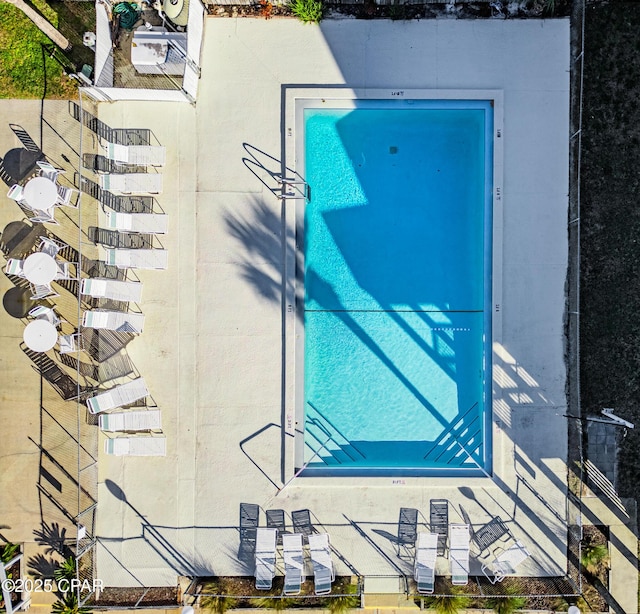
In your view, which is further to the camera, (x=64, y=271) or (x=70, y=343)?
(x=64, y=271)

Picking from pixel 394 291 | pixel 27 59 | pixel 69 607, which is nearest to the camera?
pixel 69 607

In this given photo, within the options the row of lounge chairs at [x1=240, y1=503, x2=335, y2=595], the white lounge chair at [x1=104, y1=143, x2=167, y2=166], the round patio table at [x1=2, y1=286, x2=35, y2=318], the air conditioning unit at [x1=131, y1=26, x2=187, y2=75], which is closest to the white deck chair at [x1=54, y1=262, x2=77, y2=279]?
the round patio table at [x1=2, y1=286, x2=35, y2=318]

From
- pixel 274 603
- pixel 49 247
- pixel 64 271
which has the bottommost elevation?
pixel 274 603

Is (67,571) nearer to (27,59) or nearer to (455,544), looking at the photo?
(455,544)

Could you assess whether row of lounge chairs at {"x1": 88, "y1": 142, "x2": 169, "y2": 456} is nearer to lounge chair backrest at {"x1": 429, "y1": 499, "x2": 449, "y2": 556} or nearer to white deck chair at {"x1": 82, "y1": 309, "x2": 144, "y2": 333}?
white deck chair at {"x1": 82, "y1": 309, "x2": 144, "y2": 333}

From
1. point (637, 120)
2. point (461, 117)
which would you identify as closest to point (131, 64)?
point (461, 117)

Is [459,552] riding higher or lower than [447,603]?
higher

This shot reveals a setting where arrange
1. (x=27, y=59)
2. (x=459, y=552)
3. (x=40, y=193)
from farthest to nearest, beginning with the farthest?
(x=27, y=59), (x=459, y=552), (x=40, y=193)

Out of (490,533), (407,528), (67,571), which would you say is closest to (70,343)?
(67,571)

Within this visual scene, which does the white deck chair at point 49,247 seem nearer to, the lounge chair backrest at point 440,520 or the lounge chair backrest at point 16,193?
the lounge chair backrest at point 16,193
